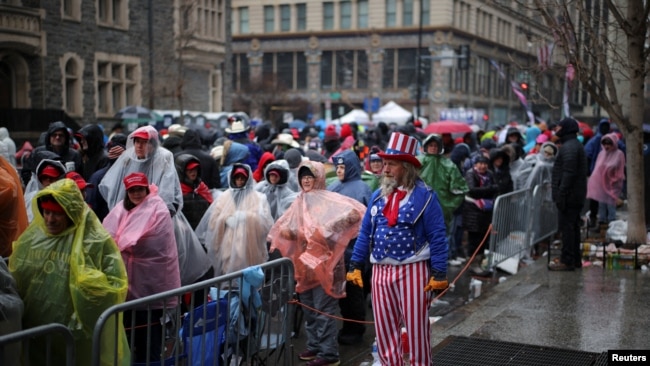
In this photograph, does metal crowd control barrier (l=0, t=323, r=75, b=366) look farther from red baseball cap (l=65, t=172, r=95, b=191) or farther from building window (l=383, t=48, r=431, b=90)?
building window (l=383, t=48, r=431, b=90)

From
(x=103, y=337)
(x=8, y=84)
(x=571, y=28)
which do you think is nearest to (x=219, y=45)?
(x=8, y=84)

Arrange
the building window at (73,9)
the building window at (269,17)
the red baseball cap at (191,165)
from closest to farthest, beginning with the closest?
the red baseball cap at (191,165), the building window at (73,9), the building window at (269,17)

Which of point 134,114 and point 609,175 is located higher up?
point 134,114

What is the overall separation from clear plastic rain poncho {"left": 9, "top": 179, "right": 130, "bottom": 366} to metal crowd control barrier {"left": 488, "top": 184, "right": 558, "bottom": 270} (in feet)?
20.8

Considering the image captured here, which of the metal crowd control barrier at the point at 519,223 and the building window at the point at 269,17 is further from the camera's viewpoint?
the building window at the point at 269,17

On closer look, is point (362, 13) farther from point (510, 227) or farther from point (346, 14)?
point (510, 227)

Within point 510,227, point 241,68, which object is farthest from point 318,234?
point 241,68

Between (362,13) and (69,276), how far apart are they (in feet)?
180

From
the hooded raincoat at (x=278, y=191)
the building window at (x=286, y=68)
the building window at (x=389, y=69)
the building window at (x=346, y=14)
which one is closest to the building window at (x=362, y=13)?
the building window at (x=346, y=14)

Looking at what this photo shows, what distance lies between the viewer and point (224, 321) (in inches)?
207

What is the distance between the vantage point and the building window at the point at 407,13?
55688mm

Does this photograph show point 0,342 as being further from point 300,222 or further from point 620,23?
point 620,23

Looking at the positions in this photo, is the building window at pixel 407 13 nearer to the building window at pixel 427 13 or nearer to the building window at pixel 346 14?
the building window at pixel 427 13

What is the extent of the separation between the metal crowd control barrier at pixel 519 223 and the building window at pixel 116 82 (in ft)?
61.5
